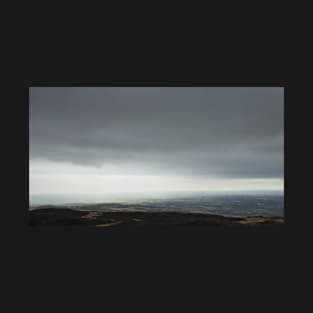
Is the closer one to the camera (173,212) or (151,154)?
(173,212)

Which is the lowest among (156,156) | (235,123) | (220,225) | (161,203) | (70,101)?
(220,225)

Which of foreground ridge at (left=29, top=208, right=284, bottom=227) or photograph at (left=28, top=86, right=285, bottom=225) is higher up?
photograph at (left=28, top=86, right=285, bottom=225)

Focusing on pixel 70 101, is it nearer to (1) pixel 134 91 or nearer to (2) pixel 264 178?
(1) pixel 134 91

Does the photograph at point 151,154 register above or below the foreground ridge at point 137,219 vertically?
→ above

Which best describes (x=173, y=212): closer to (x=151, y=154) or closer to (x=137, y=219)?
(x=137, y=219)

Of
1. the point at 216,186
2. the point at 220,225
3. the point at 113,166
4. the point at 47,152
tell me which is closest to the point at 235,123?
the point at 216,186

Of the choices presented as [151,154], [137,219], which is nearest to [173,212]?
[137,219]

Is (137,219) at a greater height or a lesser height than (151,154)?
lesser

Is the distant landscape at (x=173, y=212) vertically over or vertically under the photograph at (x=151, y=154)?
under
